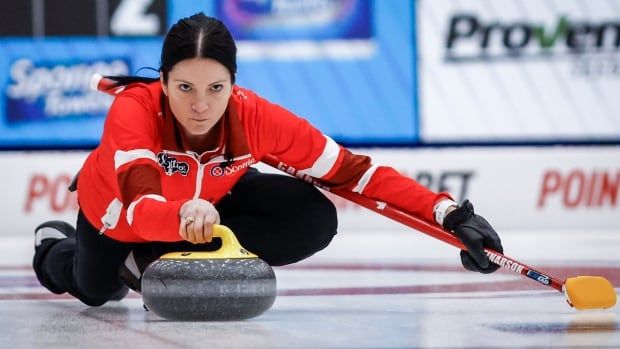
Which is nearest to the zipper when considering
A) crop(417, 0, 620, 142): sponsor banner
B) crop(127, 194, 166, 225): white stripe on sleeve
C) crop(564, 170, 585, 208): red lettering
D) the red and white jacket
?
the red and white jacket

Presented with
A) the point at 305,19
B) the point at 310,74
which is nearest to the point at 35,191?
the point at 310,74

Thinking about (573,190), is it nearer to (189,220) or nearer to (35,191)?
(35,191)

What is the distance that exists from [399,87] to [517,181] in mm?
920

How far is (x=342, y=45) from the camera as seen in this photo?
7176 mm

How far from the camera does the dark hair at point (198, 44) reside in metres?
2.60

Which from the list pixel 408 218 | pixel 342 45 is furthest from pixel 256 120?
pixel 342 45

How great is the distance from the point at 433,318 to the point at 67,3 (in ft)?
16.1

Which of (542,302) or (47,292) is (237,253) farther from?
(47,292)

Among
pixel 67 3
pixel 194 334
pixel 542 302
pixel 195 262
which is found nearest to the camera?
pixel 194 334

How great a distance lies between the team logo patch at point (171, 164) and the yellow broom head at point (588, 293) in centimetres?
95

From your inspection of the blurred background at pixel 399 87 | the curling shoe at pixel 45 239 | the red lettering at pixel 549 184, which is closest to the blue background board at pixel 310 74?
the blurred background at pixel 399 87

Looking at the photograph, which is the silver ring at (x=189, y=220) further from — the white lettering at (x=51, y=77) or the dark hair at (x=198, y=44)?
the white lettering at (x=51, y=77)

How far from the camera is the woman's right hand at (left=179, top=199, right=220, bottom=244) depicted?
235 cm

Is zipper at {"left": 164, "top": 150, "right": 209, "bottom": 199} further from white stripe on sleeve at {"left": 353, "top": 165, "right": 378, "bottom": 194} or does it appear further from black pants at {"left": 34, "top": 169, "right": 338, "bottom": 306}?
white stripe on sleeve at {"left": 353, "top": 165, "right": 378, "bottom": 194}
